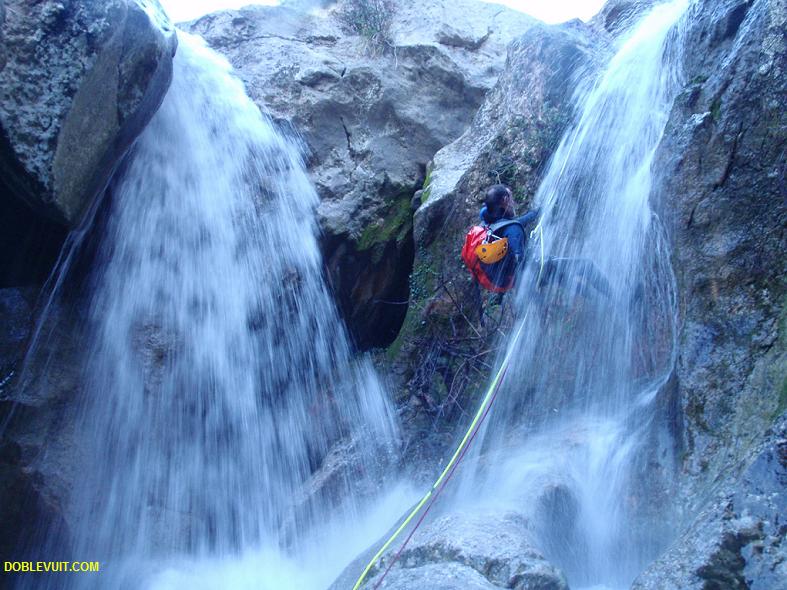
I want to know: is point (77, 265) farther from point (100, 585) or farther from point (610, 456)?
point (610, 456)

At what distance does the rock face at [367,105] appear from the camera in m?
7.91


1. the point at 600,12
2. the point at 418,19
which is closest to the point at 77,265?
the point at 418,19

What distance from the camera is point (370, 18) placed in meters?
9.97

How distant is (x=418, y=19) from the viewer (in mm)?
10062

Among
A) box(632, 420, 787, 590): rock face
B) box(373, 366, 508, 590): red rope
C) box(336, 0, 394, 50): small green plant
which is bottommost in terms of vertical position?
box(632, 420, 787, 590): rock face

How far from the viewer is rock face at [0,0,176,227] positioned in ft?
16.9

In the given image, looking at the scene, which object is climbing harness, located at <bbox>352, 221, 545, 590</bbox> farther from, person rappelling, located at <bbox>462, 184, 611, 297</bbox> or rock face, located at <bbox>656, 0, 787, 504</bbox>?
rock face, located at <bbox>656, 0, 787, 504</bbox>

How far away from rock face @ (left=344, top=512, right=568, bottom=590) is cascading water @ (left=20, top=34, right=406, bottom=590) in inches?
76.2

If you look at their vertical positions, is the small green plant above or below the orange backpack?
above

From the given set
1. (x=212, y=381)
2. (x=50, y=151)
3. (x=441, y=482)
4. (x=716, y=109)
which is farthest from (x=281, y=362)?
(x=716, y=109)

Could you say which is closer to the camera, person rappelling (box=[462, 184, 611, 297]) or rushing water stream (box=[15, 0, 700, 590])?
rushing water stream (box=[15, 0, 700, 590])

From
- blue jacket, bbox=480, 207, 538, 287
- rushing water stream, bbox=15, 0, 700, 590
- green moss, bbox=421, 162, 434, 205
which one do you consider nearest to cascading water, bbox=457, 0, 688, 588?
rushing water stream, bbox=15, 0, 700, 590

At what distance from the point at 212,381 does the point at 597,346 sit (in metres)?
4.07

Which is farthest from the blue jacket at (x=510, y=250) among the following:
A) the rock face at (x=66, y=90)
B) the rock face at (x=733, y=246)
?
the rock face at (x=66, y=90)
